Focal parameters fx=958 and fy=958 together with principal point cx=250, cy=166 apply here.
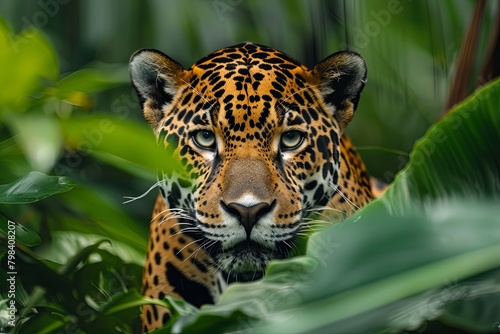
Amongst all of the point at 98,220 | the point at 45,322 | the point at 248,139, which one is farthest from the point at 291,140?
the point at 45,322

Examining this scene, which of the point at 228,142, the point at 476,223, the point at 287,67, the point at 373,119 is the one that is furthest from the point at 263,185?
the point at 373,119

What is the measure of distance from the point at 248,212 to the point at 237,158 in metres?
0.17

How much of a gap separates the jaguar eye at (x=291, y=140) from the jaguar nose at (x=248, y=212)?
193mm

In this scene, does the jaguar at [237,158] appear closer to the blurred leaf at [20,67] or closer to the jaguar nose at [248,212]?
the jaguar nose at [248,212]

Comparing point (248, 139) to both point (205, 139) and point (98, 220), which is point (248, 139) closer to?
point (205, 139)

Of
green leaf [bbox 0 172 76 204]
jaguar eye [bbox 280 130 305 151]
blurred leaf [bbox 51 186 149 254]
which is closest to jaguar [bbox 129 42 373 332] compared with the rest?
jaguar eye [bbox 280 130 305 151]

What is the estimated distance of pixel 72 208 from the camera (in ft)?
7.43

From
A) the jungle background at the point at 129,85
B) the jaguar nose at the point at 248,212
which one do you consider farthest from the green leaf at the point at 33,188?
the jaguar nose at the point at 248,212

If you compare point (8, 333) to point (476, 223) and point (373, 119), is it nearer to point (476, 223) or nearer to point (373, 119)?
point (476, 223)

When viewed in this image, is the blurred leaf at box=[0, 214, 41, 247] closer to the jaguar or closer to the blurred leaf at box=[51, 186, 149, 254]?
the blurred leaf at box=[51, 186, 149, 254]

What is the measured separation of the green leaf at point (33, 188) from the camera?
1.78 metres

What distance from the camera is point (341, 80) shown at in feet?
8.33

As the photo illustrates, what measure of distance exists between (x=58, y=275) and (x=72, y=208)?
32cm

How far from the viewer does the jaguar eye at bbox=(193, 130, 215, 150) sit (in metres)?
2.45
